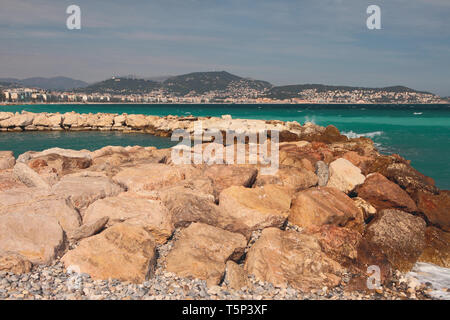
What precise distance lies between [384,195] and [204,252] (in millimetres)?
5217

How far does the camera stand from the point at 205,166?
945cm

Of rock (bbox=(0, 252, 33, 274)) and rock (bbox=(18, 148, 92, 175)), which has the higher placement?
rock (bbox=(18, 148, 92, 175))

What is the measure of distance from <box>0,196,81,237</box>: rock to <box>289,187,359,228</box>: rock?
4537 mm

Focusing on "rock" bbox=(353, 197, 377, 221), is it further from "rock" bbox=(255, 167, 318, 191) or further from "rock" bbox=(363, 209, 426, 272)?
"rock" bbox=(255, 167, 318, 191)

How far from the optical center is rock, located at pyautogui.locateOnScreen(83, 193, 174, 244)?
6230 mm

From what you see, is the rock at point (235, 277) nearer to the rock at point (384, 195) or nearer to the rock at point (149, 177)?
the rock at point (149, 177)

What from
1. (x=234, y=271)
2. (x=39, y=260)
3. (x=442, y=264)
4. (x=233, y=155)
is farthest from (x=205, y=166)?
(x=442, y=264)

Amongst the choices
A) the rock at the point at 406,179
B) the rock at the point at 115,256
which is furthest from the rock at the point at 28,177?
the rock at the point at 406,179

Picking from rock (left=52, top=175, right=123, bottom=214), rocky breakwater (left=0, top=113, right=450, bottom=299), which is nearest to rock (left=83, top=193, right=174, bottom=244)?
rocky breakwater (left=0, top=113, right=450, bottom=299)

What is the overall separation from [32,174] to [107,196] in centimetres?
259

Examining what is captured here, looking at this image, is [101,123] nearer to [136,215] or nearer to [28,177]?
[28,177]

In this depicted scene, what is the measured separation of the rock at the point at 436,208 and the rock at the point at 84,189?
7597mm

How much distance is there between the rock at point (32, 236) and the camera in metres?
5.21

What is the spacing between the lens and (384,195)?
8.20 metres
